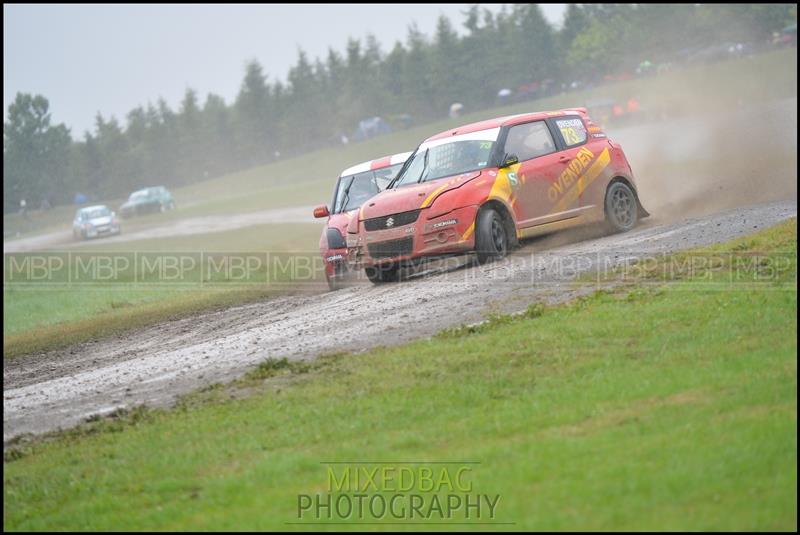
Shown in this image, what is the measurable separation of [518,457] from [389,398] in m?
1.86

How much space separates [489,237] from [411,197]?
3.74ft

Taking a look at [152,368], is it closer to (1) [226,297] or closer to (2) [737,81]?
(1) [226,297]

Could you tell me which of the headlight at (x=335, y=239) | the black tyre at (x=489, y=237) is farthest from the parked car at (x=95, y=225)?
the black tyre at (x=489, y=237)

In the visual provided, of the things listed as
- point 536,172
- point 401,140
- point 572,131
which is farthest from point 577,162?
point 401,140

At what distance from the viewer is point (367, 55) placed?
347ft

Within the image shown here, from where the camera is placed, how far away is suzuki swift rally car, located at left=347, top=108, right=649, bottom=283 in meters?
14.3

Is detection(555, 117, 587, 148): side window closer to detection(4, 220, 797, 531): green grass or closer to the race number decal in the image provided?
the race number decal

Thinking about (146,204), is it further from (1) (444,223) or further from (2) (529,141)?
(1) (444,223)

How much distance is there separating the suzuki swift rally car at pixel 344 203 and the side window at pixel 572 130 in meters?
2.42

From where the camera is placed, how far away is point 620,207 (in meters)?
16.2

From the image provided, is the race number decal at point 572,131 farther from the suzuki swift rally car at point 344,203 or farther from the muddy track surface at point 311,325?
the suzuki swift rally car at point 344,203

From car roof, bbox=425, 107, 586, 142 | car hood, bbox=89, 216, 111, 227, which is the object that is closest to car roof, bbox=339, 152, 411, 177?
car roof, bbox=425, 107, 586, 142

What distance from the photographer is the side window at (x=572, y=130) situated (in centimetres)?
1592

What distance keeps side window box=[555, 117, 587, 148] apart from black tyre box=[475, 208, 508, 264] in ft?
6.60
